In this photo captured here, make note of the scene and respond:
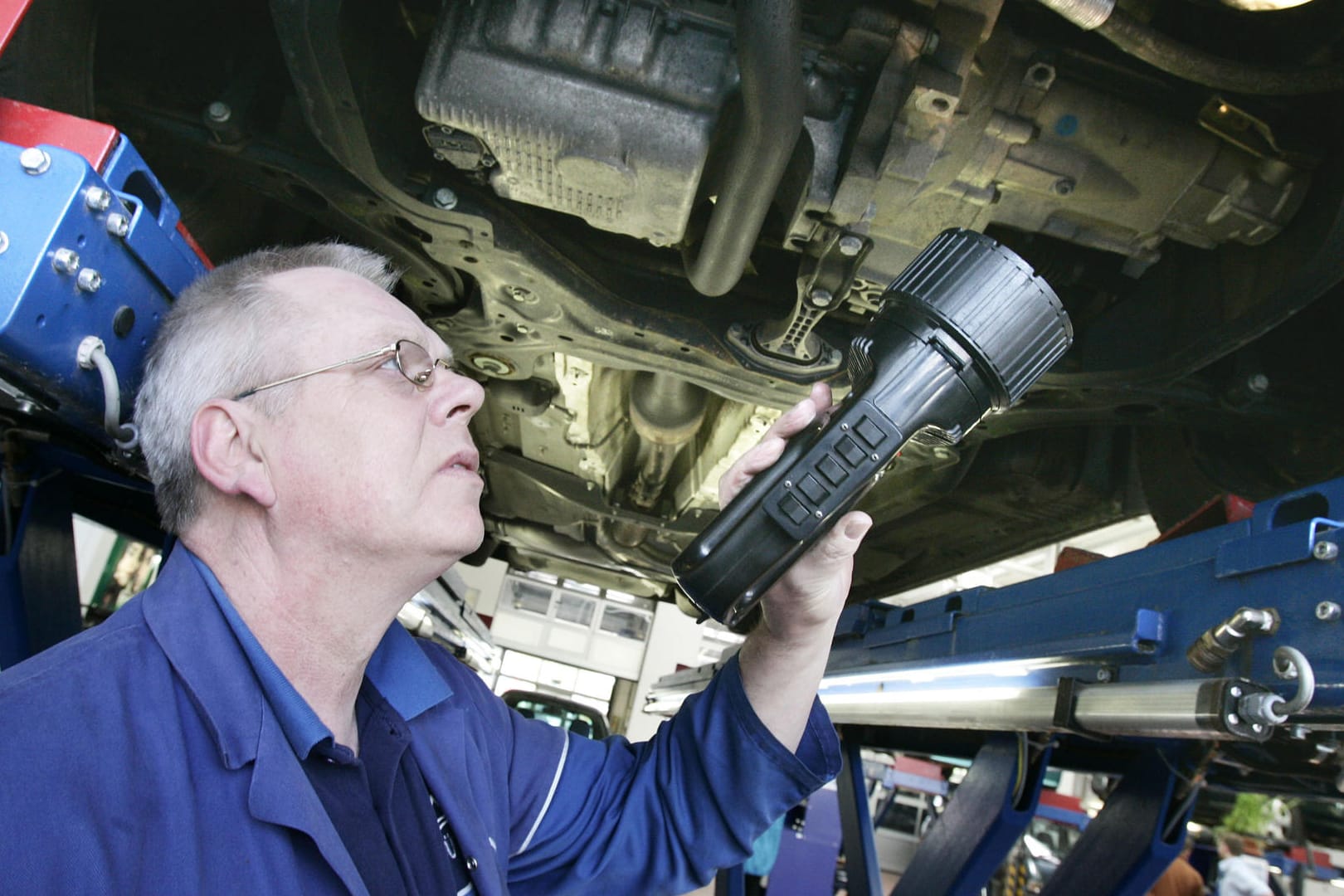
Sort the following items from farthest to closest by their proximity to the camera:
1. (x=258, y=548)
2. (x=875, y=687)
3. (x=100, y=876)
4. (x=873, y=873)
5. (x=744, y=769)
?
(x=873, y=873) → (x=875, y=687) → (x=744, y=769) → (x=258, y=548) → (x=100, y=876)

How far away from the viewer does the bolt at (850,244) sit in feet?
5.50

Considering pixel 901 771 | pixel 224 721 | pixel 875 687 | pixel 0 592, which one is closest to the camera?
pixel 224 721

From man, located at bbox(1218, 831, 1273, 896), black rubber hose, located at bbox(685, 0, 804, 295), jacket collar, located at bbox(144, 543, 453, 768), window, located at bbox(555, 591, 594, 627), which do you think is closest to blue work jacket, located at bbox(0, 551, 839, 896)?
jacket collar, located at bbox(144, 543, 453, 768)

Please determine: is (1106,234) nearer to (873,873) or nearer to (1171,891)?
(873,873)

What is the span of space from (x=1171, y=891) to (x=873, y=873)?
289 centimetres

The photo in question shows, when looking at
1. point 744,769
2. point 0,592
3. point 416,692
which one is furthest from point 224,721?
point 0,592

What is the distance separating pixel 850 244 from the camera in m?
1.68

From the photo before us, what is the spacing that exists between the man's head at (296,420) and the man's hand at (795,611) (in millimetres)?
408

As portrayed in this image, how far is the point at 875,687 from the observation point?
2.31 m

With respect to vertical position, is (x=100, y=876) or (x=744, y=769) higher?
(x=744, y=769)

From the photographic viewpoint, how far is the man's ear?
115 centimetres

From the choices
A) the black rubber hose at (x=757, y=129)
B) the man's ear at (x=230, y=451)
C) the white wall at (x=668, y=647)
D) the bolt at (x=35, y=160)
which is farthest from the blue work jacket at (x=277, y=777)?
the white wall at (x=668, y=647)

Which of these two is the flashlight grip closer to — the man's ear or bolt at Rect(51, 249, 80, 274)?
the man's ear

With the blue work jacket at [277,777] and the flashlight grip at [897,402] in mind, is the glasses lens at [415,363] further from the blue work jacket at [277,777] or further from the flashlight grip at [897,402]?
the flashlight grip at [897,402]
